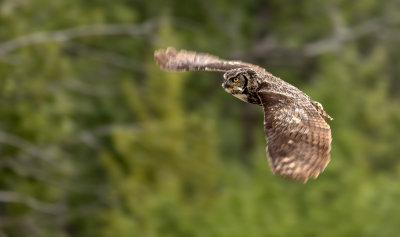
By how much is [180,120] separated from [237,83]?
15921mm

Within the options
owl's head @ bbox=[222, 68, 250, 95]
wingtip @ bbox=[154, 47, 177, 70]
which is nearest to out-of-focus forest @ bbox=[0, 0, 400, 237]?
wingtip @ bbox=[154, 47, 177, 70]

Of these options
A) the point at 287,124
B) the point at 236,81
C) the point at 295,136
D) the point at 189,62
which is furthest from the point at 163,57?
the point at 295,136

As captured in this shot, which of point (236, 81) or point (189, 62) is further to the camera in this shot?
point (189, 62)

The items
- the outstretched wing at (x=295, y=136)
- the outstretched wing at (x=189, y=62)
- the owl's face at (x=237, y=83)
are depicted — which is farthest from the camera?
the outstretched wing at (x=189, y=62)

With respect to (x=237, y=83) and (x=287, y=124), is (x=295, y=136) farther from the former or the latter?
(x=237, y=83)

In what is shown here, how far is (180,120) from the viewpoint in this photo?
79.4 ft

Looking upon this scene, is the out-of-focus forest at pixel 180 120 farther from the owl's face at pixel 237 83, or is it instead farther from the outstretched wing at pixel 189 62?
Result: the owl's face at pixel 237 83

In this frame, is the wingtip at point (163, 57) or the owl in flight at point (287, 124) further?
the wingtip at point (163, 57)

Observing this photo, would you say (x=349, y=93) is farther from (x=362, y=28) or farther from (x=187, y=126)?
(x=187, y=126)

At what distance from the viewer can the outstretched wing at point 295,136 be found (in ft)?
23.6

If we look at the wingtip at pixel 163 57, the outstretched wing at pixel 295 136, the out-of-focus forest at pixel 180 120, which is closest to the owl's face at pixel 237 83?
the outstretched wing at pixel 295 136

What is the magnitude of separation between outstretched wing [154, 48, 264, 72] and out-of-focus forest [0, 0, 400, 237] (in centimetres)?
934

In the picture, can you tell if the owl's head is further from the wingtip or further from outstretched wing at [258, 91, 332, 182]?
the wingtip

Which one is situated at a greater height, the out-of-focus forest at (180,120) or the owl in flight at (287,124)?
the out-of-focus forest at (180,120)
